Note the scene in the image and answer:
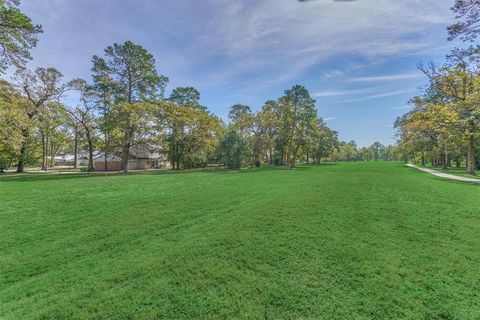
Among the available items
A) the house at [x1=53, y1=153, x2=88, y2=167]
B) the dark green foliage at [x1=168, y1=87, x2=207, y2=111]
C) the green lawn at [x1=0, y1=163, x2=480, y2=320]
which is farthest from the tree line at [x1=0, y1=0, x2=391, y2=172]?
the house at [x1=53, y1=153, x2=88, y2=167]

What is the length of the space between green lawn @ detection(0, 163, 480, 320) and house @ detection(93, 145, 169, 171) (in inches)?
1120

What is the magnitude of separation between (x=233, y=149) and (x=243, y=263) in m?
31.5

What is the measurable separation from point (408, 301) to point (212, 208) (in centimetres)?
621

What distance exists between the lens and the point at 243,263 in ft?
13.7

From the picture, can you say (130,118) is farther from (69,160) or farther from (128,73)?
(69,160)

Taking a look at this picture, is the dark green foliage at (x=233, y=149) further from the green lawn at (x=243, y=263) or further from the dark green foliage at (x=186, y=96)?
A: the green lawn at (x=243, y=263)

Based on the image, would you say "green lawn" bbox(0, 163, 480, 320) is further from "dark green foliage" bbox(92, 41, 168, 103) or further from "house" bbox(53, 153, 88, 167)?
"house" bbox(53, 153, 88, 167)

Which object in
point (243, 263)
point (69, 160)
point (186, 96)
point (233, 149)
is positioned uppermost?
point (186, 96)

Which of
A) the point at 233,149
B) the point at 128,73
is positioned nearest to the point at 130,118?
the point at 128,73

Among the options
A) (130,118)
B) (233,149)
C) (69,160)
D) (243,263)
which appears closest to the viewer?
(243,263)

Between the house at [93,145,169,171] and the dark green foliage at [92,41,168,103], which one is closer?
the dark green foliage at [92,41,168,103]

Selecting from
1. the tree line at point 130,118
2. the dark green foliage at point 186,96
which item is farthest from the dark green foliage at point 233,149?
the dark green foliage at point 186,96

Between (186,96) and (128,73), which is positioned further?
(186,96)

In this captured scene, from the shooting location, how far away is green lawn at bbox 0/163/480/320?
3051mm
